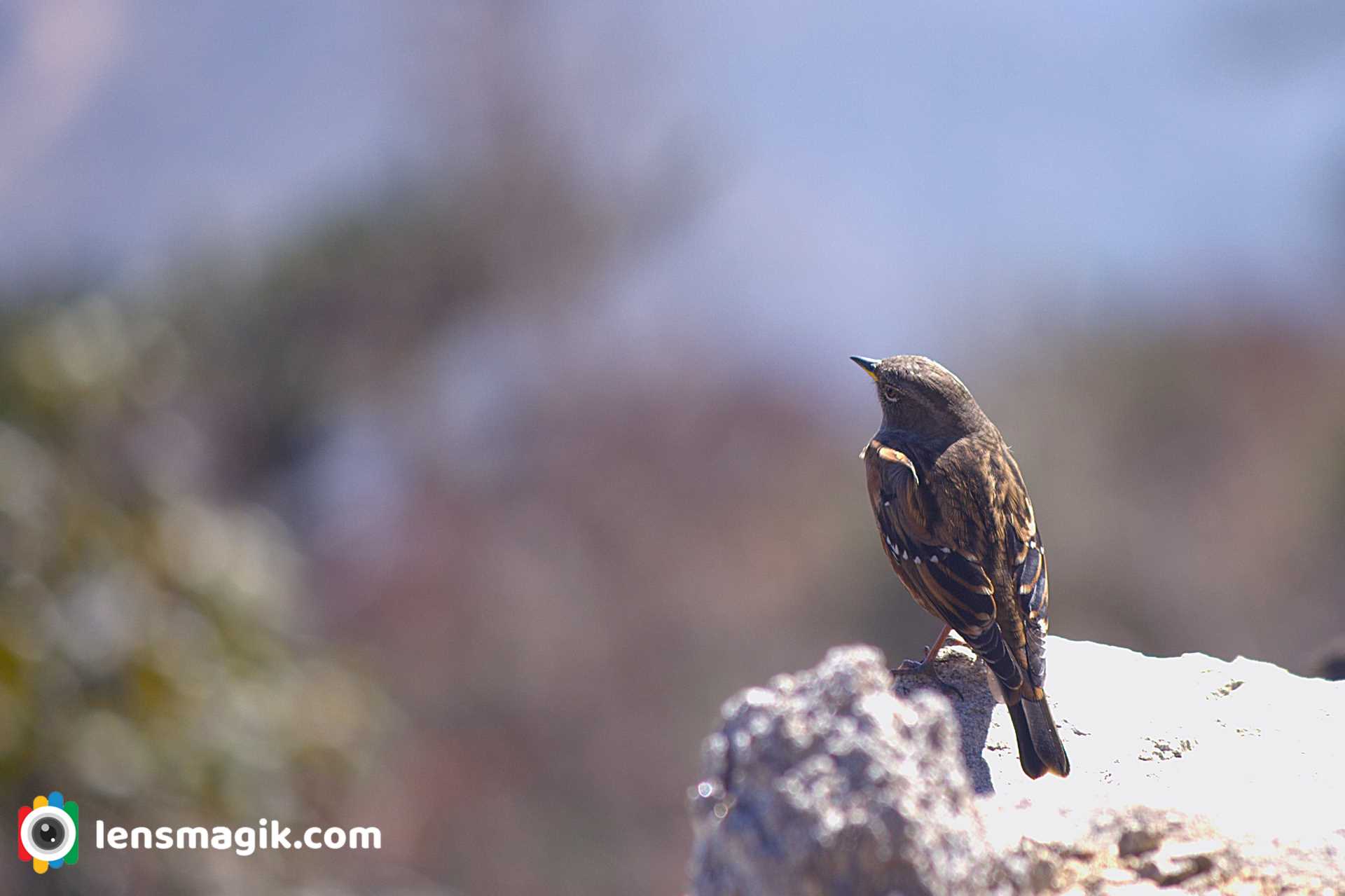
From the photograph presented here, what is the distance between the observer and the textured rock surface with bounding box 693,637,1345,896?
6.98ft

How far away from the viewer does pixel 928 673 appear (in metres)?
4.34

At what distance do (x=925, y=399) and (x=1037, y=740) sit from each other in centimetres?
157

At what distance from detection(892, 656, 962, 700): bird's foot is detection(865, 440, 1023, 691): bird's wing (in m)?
0.19

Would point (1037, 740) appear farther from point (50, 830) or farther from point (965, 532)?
point (50, 830)

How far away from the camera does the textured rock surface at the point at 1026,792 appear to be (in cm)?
213

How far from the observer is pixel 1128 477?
1580cm

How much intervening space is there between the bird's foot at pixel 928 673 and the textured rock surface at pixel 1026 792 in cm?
16

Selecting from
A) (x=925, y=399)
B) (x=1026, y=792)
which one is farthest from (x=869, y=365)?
(x=1026, y=792)

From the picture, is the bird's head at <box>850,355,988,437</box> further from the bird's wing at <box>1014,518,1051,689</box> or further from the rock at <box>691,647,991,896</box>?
the rock at <box>691,647,991,896</box>

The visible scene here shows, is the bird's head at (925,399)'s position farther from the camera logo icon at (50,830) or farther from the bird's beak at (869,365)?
the camera logo icon at (50,830)

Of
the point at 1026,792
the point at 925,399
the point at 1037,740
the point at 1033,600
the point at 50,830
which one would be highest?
the point at 925,399

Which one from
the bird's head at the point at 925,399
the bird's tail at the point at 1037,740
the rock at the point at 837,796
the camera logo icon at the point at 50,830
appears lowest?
the rock at the point at 837,796

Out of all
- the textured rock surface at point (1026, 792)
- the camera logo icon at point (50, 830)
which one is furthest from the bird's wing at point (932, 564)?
the camera logo icon at point (50, 830)

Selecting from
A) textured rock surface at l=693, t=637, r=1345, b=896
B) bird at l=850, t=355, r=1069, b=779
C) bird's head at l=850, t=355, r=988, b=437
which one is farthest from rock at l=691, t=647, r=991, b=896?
bird's head at l=850, t=355, r=988, b=437
